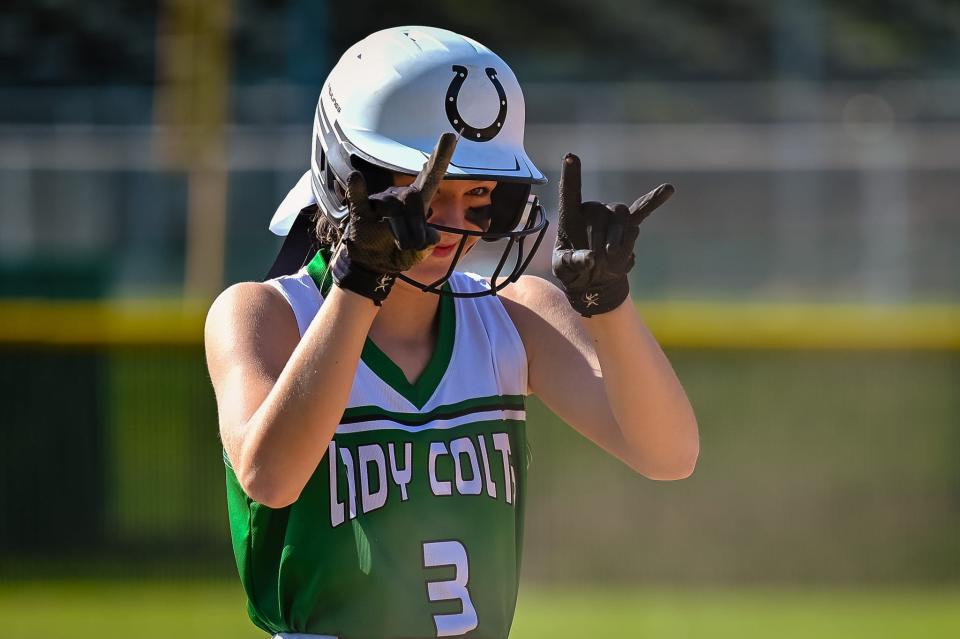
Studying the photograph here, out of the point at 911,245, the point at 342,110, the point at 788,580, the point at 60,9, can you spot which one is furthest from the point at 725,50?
the point at 342,110

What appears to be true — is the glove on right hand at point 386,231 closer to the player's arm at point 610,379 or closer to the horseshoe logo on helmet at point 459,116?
the horseshoe logo on helmet at point 459,116

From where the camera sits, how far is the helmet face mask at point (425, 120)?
75.6 inches

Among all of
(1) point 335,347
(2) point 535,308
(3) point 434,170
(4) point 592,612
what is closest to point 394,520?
(1) point 335,347

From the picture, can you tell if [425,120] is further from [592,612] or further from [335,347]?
[592,612]

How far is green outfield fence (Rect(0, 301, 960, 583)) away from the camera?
6.23m

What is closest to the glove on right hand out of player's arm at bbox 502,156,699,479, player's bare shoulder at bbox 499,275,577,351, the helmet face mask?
the helmet face mask

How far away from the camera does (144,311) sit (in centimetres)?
656

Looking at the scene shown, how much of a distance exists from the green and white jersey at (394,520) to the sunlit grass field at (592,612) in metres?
3.79

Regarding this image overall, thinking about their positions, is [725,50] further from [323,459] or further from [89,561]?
[323,459]

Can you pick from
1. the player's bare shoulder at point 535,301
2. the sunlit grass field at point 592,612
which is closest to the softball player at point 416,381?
the player's bare shoulder at point 535,301

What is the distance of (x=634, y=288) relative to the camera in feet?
35.4

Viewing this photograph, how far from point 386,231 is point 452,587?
22.7 inches

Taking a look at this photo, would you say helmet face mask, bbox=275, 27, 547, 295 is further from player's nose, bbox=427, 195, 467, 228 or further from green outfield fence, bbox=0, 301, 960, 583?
green outfield fence, bbox=0, 301, 960, 583

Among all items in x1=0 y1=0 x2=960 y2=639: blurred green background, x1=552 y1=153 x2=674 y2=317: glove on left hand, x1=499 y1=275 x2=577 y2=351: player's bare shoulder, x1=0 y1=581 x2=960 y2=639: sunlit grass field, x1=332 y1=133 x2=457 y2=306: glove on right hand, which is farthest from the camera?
x1=0 y1=0 x2=960 y2=639: blurred green background
